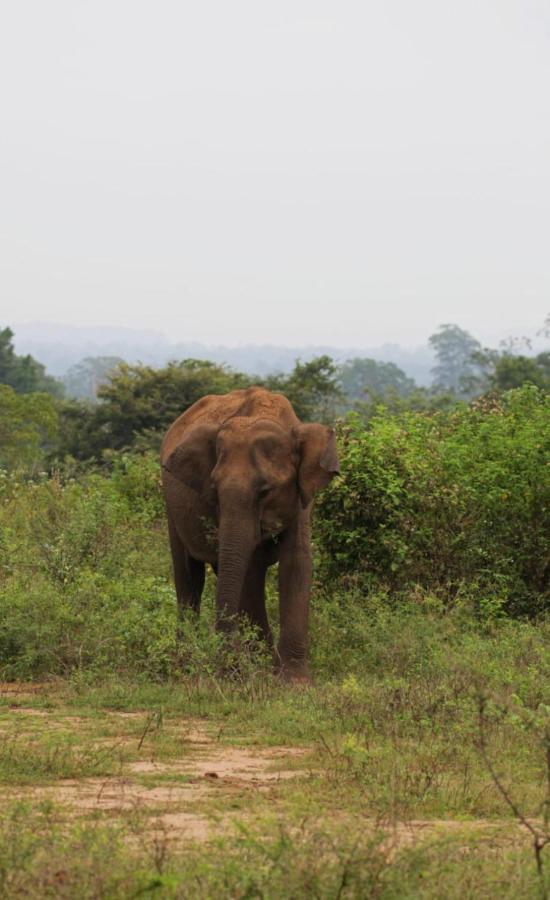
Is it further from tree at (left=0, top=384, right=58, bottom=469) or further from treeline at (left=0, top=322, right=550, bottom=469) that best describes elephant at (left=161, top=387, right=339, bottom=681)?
tree at (left=0, top=384, right=58, bottom=469)

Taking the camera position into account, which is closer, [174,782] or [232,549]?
[174,782]

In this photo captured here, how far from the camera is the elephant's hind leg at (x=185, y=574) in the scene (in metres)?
11.7

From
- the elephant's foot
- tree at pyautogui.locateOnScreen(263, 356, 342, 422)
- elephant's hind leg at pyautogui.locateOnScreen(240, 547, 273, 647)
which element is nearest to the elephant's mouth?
elephant's hind leg at pyautogui.locateOnScreen(240, 547, 273, 647)

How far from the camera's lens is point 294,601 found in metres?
10.4

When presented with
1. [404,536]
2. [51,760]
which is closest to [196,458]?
[404,536]

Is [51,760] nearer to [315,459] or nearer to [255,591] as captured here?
[315,459]

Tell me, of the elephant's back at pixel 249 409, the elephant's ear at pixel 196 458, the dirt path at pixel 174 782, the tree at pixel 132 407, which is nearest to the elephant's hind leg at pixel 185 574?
the elephant's back at pixel 249 409

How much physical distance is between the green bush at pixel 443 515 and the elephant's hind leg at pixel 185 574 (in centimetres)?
165

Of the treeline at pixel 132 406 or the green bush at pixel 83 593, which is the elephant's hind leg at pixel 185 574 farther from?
the treeline at pixel 132 406

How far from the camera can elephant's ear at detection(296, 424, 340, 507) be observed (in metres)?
10.3

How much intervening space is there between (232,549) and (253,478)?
51cm

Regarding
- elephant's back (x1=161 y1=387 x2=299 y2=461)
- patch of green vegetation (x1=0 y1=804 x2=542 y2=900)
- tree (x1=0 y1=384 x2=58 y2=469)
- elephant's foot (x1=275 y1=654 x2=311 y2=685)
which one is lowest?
elephant's foot (x1=275 y1=654 x2=311 y2=685)

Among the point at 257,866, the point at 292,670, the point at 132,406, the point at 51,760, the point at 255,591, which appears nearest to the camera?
the point at 257,866

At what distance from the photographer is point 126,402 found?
30.3 metres
